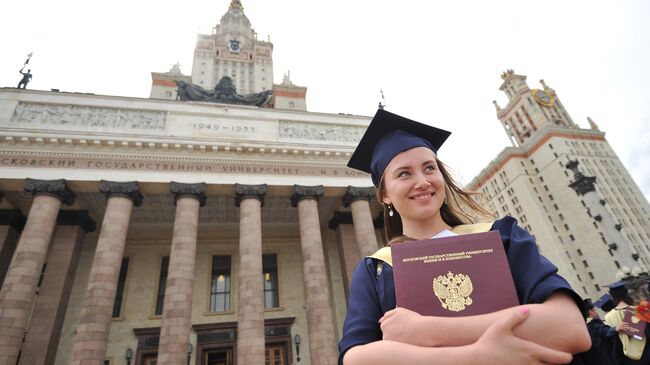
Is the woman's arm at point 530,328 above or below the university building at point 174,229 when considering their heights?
below

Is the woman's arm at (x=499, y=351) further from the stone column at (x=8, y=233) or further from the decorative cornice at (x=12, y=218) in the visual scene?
the decorative cornice at (x=12, y=218)

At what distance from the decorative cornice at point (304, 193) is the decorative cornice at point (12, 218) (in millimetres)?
12692

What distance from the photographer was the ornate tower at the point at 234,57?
38031 millimetres

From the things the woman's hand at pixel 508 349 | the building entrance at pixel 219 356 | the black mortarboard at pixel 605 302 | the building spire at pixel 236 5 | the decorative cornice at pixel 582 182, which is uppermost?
the building spire at pixel 236 5

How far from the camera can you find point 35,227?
39.3 feet

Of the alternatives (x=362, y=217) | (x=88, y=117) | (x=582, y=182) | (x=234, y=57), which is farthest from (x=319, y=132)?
(x=234, y=57)

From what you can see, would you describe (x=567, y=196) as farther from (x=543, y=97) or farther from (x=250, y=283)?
(x=250, y=283)

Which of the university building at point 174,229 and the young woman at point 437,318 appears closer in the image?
the young woman at point 437,318

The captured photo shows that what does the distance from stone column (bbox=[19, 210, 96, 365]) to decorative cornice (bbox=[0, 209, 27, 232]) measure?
1.78 m

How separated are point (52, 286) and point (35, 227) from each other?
3210mm

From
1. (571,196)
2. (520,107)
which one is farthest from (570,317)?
(520,107)

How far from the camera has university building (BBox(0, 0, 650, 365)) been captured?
1161cm

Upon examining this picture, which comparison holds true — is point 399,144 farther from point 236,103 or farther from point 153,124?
point 236,103

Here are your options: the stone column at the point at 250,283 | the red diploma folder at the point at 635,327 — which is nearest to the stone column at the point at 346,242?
the stone column at the point at 250,283
